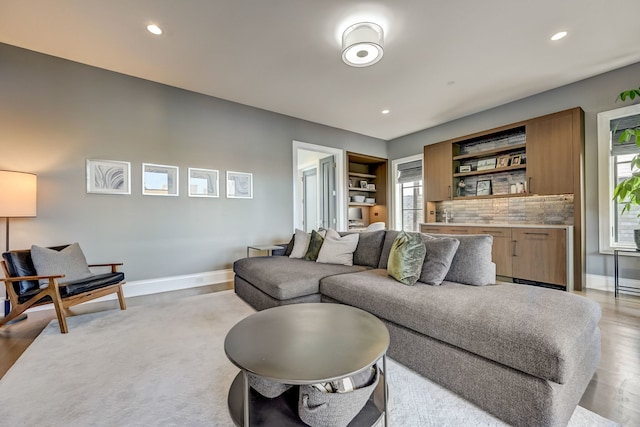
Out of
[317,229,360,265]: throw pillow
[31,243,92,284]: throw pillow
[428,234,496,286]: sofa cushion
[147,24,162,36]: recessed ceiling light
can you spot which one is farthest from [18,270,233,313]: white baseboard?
[428,234,496,286]: sofa cushion

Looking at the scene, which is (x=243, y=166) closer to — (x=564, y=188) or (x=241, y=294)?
(x=241, y=294)

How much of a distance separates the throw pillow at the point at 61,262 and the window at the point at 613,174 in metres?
6.32

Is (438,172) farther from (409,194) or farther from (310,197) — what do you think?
(310,197)

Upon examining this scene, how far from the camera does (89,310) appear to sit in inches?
117

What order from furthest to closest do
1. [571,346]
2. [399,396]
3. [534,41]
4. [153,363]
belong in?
[534,41] < [153,363] < [399,396] < [571,346]

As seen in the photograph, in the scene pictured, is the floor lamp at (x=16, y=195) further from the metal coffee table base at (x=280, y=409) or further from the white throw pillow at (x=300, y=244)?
the metal coffee table base at (x=280, y=409)

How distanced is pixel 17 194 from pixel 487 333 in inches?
164

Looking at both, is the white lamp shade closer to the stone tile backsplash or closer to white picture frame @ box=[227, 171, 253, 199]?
white picture frame @ box=[227, 171, 253, 199]

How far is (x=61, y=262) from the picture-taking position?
105 inches

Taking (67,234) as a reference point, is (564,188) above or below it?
above

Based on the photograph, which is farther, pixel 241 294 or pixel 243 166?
pixel 243 166

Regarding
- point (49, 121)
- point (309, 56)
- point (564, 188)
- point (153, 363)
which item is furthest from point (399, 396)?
point (49, 121)

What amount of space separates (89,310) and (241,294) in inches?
64.9

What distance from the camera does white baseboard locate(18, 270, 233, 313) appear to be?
11.4ft
